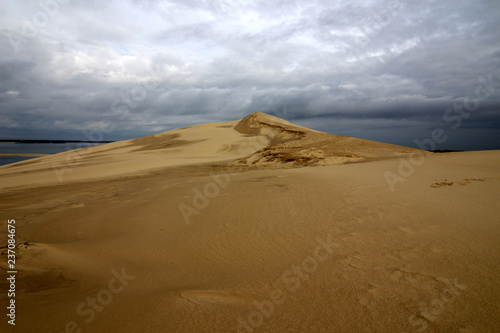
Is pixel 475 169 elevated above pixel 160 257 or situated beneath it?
elevated above

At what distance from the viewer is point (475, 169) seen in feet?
22.8

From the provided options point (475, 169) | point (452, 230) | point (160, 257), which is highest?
point (475, 169)

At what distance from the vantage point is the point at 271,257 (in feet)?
10.6

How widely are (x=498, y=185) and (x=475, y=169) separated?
82.7 inches

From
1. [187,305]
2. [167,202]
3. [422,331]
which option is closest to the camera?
[422,331]

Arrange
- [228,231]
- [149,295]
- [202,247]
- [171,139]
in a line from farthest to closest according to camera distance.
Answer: [171,139]
[228,231]
[202,247]
[149,295]

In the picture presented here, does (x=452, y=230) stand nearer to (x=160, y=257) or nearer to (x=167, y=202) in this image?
(x=160, y=257)

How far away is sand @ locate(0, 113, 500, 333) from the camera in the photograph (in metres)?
2.12

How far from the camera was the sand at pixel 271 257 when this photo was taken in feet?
6.94

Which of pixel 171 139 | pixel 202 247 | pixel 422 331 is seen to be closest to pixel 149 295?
pixel 202 247

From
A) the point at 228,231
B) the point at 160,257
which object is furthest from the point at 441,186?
the point at 160,257

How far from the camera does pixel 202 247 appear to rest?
3645mm

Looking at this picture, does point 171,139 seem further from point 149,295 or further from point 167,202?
point 149,295

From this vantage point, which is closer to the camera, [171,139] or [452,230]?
[452,230]
